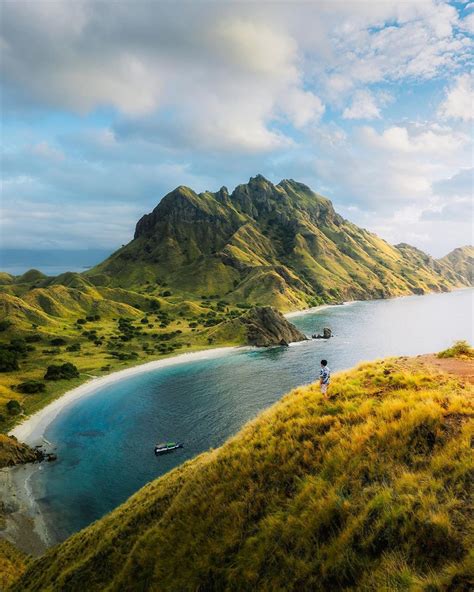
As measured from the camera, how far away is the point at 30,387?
79.5 meters

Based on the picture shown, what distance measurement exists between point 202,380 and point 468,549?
288ft

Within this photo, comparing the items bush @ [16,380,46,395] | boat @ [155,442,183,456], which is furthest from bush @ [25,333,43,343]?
boat @ [155,442,183,456]

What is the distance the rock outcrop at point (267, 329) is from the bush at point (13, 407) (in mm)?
83337

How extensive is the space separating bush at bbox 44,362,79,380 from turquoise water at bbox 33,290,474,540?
39.1ft

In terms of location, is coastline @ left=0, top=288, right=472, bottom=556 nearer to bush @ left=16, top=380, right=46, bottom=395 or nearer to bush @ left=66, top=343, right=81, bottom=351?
bush @ left=16, top=380, right=46, bottom=395

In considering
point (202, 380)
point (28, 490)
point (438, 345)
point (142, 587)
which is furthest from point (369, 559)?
point (438, 345)

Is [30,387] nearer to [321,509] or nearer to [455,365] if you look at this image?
[455,365]

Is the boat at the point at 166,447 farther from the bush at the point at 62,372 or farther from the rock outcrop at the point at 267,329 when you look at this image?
the rock outcrop at the point at 267,329

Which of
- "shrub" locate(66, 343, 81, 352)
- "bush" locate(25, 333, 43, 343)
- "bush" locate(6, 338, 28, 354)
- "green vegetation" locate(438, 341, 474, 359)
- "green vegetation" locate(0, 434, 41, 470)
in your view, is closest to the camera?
"green vegetation" locate(438, 341, 474, 359)

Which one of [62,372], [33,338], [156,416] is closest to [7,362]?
[62,372]

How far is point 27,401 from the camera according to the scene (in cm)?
7456

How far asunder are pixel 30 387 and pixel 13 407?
1089 centimetres

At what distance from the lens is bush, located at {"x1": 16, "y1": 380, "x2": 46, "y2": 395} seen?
78750mm

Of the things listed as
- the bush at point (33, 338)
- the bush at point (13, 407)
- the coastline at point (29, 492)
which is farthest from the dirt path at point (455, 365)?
the bush at point (33, 338)
